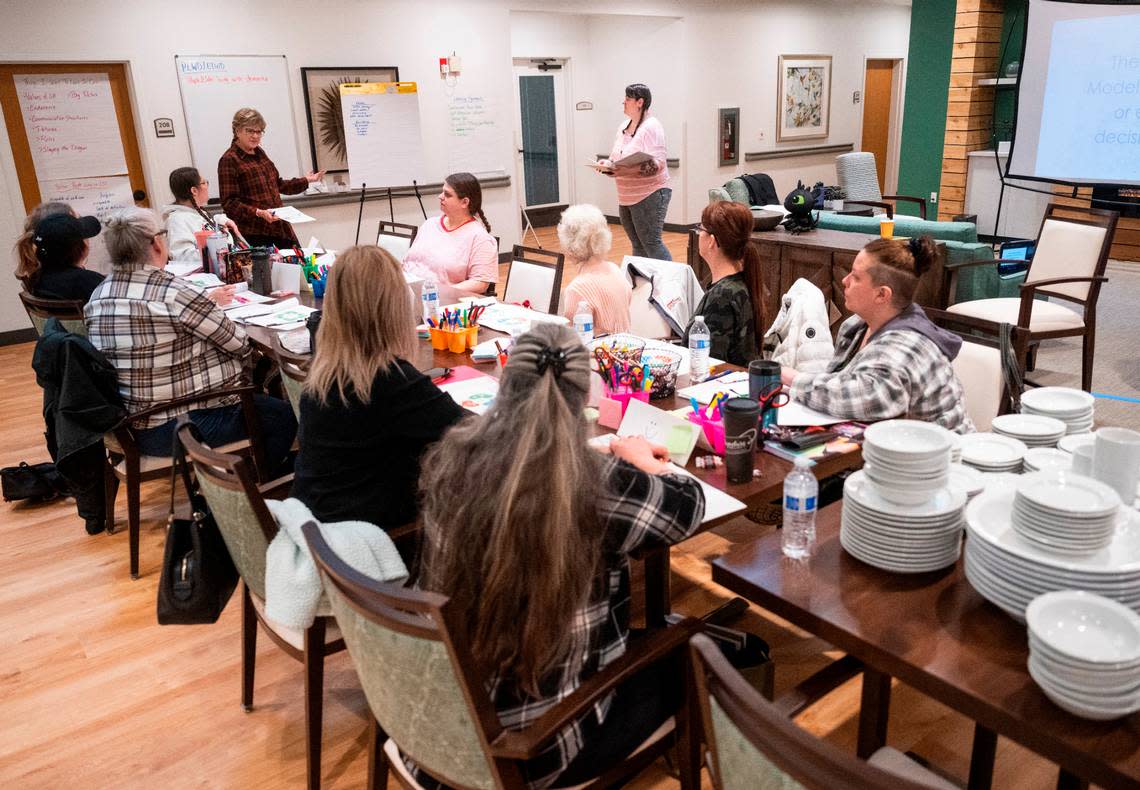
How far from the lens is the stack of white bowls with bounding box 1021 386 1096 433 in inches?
72.8

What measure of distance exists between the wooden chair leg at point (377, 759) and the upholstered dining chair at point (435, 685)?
6.1 inches

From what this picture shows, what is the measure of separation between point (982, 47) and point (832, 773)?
8.19 meters

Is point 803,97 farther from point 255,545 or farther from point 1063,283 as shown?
point 255,545

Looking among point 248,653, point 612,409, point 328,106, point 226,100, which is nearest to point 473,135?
point 328,106

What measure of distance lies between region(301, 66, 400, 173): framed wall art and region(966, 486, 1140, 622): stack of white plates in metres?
6.88

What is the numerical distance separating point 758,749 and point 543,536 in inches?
18.4

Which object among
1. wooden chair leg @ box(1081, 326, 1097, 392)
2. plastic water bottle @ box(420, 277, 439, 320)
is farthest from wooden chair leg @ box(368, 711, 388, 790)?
wooden chair leg @ box(1081, 326, 1097, 392)

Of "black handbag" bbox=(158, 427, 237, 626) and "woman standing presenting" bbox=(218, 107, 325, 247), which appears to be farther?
"woman standing presenting" bbox=(218, 107, 325, 247)

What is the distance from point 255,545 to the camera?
1837 millimetres

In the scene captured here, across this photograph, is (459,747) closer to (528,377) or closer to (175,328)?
(528,377)

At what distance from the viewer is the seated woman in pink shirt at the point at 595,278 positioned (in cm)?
328

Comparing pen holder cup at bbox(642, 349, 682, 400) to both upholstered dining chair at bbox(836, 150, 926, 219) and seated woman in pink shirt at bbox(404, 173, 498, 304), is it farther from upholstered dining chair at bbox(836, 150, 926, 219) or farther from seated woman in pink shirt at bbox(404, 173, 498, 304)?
upholstered dining chair at bbox(836, 150, 926, 219)

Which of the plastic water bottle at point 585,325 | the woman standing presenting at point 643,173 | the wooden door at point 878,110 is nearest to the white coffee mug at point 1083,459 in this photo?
the plastic water bottle at point 585,325

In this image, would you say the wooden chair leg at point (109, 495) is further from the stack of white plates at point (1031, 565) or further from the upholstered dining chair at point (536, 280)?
the stack of white plates at point (1031, 565)
